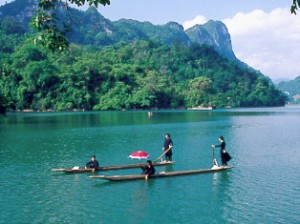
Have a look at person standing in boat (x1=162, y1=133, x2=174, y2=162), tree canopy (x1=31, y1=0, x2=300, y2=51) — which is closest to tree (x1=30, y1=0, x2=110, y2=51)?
tree canopy (x1=31, y1=0, x2=300, y2=51)

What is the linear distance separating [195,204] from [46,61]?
12023 centimetres

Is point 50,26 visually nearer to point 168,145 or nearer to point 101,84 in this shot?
point 168,145

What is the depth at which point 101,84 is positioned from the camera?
446ft

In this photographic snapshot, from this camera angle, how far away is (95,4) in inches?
300

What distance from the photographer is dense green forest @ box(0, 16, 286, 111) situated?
123062 millimetres

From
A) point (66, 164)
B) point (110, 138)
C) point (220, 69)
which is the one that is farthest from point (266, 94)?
point (66, 164)

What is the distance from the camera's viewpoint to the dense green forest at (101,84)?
123 meters

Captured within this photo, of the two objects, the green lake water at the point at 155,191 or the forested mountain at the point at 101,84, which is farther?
the forested mountain at the point at 101,84

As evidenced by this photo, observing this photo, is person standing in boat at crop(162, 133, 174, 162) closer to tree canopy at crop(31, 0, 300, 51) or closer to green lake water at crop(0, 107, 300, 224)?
green lake water at crop(0, 107, 300, 224)

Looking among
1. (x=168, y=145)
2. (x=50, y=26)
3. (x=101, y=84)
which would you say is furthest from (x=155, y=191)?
(x=101, y=84)

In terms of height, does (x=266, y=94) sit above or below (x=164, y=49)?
below

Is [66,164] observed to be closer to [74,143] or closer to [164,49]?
[74,143]

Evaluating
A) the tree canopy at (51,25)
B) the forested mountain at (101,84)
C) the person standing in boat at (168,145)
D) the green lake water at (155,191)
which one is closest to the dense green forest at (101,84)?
the forested mountain at (101,84)

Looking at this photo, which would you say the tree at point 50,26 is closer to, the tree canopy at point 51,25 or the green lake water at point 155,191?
the tree canopy at point 51,25
